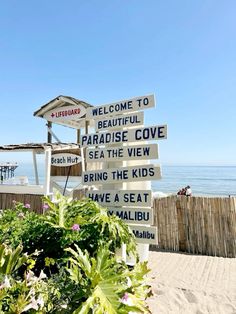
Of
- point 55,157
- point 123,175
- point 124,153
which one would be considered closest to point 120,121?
point 124,153

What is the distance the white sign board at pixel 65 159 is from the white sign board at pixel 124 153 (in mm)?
6394

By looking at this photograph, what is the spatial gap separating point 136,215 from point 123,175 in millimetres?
714

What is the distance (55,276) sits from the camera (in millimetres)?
3590

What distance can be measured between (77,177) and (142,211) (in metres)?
7.50

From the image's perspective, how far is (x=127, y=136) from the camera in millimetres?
5121

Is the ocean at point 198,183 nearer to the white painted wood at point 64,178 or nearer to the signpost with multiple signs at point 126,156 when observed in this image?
the white painted wood at point 64,178

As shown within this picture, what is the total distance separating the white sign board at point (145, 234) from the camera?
4.75 m

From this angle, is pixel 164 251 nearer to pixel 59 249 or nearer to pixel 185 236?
pixel 185 236

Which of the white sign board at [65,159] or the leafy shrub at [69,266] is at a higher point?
the white sign board at [65,159]

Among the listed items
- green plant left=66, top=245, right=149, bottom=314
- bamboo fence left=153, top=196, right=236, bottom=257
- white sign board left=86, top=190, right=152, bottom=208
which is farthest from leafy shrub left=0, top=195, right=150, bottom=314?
bamboo fence left=153, top=196, right=236, bottom=257

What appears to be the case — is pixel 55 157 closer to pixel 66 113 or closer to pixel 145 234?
pixel 66 113

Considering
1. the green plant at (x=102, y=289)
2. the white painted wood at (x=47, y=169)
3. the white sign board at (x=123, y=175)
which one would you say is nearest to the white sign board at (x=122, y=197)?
the white sign board at (x=123, y=175)

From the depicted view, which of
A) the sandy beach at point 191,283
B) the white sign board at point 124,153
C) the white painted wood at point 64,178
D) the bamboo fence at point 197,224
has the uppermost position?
the white sign board at point 124,153

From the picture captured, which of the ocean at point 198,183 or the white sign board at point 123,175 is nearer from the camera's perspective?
the white sign board at point 123,175
